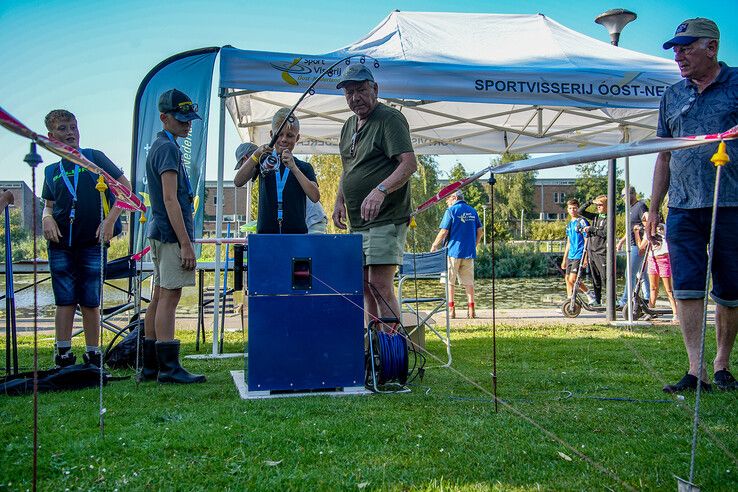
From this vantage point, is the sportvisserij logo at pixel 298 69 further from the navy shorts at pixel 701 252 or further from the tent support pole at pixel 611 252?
the tent support pole at pixel 611 252

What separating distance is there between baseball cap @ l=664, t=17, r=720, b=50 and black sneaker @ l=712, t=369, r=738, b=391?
→ 1965mm

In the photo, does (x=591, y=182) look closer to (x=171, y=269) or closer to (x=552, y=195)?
(x=552, y=195)

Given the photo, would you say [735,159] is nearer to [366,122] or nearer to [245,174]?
[366,122]

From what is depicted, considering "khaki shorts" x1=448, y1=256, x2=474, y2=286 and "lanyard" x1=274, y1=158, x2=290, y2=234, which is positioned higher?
"lanyard" x1=274, y1=158, x2=290, y2=234

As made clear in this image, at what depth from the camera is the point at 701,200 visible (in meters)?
4.14

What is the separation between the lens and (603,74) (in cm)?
686

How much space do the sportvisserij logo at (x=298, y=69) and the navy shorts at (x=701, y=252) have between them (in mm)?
3274

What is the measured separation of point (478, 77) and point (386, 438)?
4.38 m

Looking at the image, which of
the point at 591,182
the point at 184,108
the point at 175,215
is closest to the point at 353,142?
the point at 184,108

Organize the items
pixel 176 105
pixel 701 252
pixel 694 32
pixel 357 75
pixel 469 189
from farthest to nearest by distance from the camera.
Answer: pixel 469 189
pixel 176 105
pixel 357 75
pixel 701 252
pixel 694 32

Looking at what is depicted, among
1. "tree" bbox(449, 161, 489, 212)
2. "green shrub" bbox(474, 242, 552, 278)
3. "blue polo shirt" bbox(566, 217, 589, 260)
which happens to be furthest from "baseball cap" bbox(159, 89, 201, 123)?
"tree" bbox(449, 161, 489, 212)

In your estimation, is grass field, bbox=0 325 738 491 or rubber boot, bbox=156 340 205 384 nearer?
grass field, bbox=0 325 738 491

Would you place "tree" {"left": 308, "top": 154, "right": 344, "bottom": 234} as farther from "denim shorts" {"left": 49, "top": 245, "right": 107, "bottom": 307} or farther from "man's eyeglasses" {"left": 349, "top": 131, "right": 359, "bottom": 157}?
"man's eyeglasses" {"left": 349, "top": 131, "right": 359, "bottom": 157}

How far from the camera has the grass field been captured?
8.25 ft
